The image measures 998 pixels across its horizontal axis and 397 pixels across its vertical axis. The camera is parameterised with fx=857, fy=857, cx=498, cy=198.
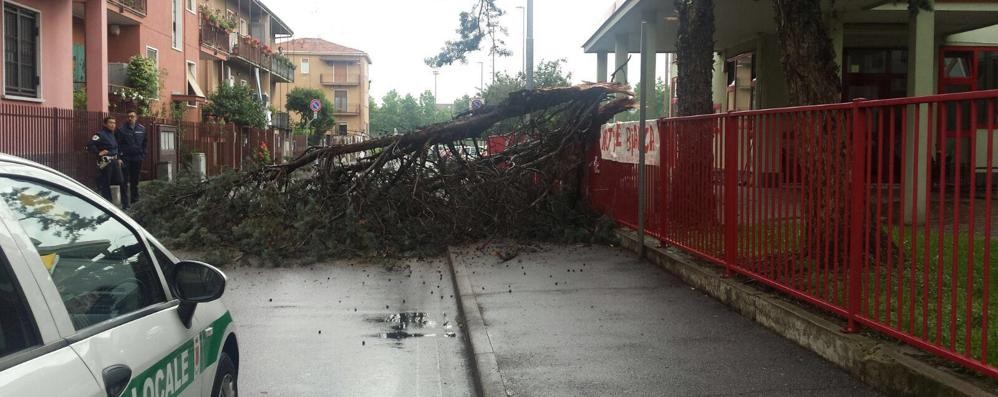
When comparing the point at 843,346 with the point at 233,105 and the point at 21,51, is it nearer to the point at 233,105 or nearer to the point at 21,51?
the point at 21,51

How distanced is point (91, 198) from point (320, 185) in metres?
9.49

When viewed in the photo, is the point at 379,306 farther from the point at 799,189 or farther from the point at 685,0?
the point at 685,0

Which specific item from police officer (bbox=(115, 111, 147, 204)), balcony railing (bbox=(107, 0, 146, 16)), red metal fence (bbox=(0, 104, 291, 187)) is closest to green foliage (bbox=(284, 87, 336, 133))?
balcony railing (bbox=(107, 0, 146, 16))

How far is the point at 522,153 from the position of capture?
1298cm

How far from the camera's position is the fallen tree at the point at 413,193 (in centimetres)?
1159

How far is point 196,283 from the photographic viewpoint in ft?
10.9

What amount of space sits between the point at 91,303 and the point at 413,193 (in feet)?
29.8

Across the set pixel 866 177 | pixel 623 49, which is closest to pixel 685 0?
pixel 866 177

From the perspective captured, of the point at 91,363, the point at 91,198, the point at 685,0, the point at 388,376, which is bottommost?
the point at 388,376

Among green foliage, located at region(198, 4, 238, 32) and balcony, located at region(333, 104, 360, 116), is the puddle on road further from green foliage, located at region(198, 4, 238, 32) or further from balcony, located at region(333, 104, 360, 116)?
balcony, located at region(333, 104, 360, 116)

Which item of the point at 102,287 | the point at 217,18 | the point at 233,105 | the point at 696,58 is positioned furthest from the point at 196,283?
the point at 217,18

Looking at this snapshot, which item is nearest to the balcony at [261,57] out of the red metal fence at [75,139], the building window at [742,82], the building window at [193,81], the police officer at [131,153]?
the building window at [193,81]

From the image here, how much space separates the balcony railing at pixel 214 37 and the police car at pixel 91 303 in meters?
34.8

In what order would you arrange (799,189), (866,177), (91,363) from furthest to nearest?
(799,189) → (866,177) → (91,363)
